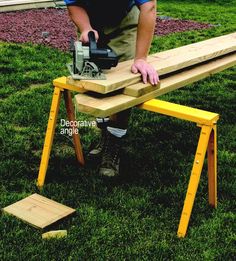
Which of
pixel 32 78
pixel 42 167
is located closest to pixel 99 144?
pixel 42 167

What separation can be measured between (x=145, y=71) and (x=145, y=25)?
13.1 inches

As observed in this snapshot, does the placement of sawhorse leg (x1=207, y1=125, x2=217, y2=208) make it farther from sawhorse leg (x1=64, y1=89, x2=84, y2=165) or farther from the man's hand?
sawhorse leg (x1=64, y1=89, x2=84, y2=165)

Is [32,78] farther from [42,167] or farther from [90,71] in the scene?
[90,71]

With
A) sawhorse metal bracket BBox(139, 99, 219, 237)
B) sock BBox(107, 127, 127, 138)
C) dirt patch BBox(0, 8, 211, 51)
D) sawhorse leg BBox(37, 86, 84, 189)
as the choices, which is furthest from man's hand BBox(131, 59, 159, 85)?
dirt patch BBox(0, 8, 211, 51)

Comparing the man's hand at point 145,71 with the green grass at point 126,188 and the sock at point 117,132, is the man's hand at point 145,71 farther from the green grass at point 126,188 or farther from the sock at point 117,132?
the green grass at point 126,188

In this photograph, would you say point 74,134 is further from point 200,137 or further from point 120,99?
point 200,137

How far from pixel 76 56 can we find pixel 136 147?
1637mm

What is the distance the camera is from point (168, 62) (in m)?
3.62

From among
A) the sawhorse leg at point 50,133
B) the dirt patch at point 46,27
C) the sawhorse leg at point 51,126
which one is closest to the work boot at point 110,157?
the sawhorse leg at point 51,126

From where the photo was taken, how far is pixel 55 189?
11.8ft

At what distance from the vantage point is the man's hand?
10.4 feet

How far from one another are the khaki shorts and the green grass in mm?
932

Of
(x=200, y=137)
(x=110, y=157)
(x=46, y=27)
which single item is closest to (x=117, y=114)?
(x=110, y=157)

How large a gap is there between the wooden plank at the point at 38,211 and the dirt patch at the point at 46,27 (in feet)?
16.7
